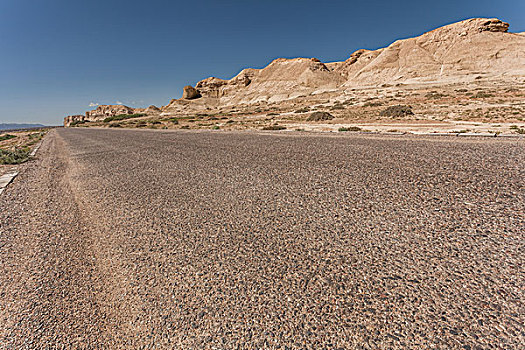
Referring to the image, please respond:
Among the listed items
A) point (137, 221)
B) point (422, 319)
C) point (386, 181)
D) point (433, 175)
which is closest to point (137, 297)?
point (137, 221)

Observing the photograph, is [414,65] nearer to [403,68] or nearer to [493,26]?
[403,68]

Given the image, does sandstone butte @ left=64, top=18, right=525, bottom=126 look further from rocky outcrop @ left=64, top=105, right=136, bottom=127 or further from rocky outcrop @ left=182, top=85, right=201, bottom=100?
rocky outcrop @ left=64, top=105, right=136, bottom=127

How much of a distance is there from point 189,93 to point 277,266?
118518 mm

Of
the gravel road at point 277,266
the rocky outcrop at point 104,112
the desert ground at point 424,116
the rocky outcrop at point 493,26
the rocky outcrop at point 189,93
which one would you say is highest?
the rocky outcrop at point 493,26

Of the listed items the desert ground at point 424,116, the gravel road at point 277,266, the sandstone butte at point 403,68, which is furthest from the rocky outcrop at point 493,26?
the gravel road at point 277,266

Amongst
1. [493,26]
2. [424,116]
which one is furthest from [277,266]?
[493,26]

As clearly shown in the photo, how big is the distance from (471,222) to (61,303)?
382 centimetres

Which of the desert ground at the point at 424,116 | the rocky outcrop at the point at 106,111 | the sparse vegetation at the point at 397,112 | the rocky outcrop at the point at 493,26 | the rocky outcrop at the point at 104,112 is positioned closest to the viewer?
the desert ground at the point at 424,116

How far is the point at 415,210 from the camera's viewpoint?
2.70m

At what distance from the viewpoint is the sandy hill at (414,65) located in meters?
51.3

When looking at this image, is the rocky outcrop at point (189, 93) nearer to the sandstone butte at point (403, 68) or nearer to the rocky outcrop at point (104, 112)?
the sandstone butte at point (403, 68)

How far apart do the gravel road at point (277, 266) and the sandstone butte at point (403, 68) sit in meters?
57.3

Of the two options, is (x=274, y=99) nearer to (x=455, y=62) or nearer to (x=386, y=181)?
(x=455, y=62)

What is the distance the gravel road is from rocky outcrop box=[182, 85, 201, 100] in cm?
11489
